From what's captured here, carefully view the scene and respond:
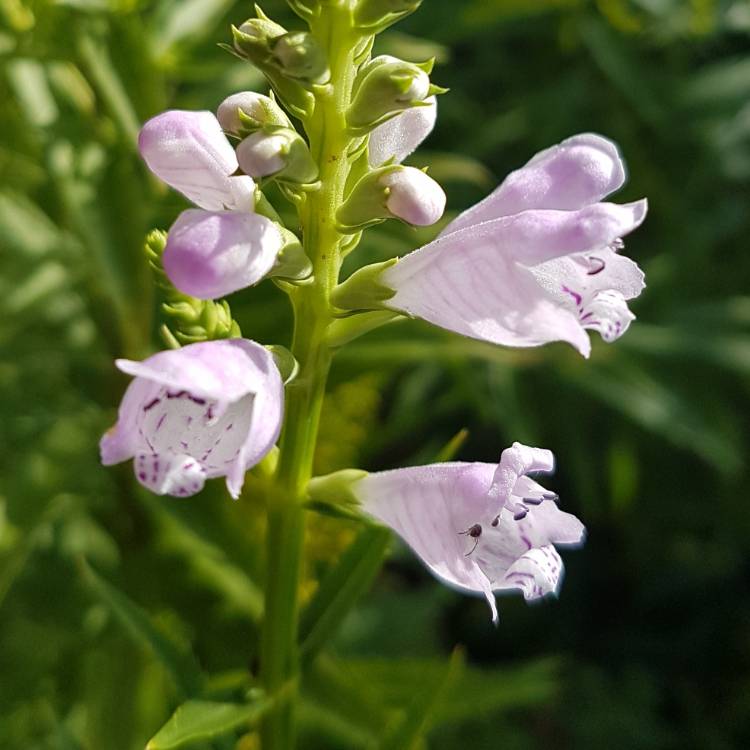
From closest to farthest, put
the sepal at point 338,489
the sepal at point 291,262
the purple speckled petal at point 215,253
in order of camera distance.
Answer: the purple speckled petal at point 215,253
the sepal at point 291,262
the sepal at point 338,489

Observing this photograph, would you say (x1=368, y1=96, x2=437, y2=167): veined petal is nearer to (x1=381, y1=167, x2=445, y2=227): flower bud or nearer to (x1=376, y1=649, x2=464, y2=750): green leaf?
(x1=381, y1=167, x2=445, y2=227): flower bud

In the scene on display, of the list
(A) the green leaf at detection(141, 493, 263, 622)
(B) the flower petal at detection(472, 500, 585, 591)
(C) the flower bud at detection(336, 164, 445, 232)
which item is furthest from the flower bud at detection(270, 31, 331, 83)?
(A) the green leaf at detection(141, 493, 263, 622)

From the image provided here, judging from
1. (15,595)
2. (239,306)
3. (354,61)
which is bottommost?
(15,595)

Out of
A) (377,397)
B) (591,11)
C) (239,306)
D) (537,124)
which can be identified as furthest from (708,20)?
(239,306)

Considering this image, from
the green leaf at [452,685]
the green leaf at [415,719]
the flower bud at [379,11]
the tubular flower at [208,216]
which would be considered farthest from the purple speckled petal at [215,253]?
the green leaf at [452,685]

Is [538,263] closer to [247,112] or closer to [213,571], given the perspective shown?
[247,112]

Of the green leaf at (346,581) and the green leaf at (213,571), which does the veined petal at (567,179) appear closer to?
the green leaf at (346,581)

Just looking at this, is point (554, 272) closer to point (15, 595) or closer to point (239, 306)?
point (239, 306)
